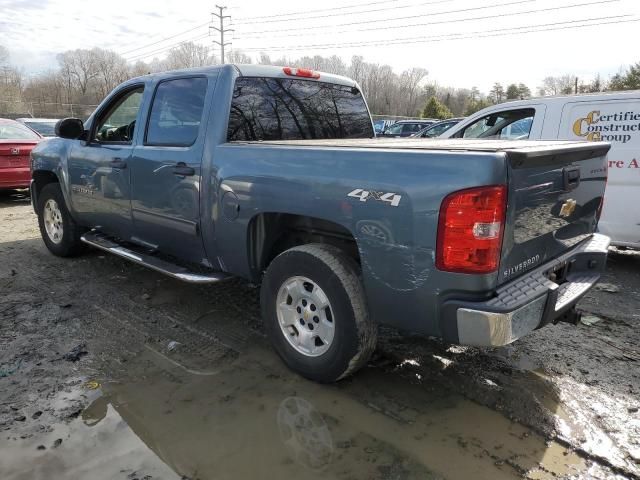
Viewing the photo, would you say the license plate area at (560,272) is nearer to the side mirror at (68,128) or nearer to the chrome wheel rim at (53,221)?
the side mirror at (68,128)

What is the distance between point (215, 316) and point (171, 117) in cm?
171

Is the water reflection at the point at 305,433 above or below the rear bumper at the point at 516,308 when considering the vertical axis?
below

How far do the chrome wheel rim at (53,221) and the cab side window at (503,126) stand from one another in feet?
16.2

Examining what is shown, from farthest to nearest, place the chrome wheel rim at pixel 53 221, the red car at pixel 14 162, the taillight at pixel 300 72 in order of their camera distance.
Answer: the red car at pixel 14 162 → the chrome wheel rim at pixel 53 221 → the taillight at pixel 300 72

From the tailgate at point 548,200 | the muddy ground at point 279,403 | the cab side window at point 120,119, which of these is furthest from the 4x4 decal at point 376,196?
the cab side window at point 120,119

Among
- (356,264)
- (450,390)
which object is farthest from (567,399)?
(356,264)

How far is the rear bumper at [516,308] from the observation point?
7.80ft

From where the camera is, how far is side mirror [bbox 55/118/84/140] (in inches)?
189

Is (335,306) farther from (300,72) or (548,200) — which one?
(300,72)

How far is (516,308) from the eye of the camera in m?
2.42

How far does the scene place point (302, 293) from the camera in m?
3.13

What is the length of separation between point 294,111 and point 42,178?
369 cm

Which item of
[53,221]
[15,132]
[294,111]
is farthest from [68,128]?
[15,132]

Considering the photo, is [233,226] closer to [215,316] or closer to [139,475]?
[215,316]
